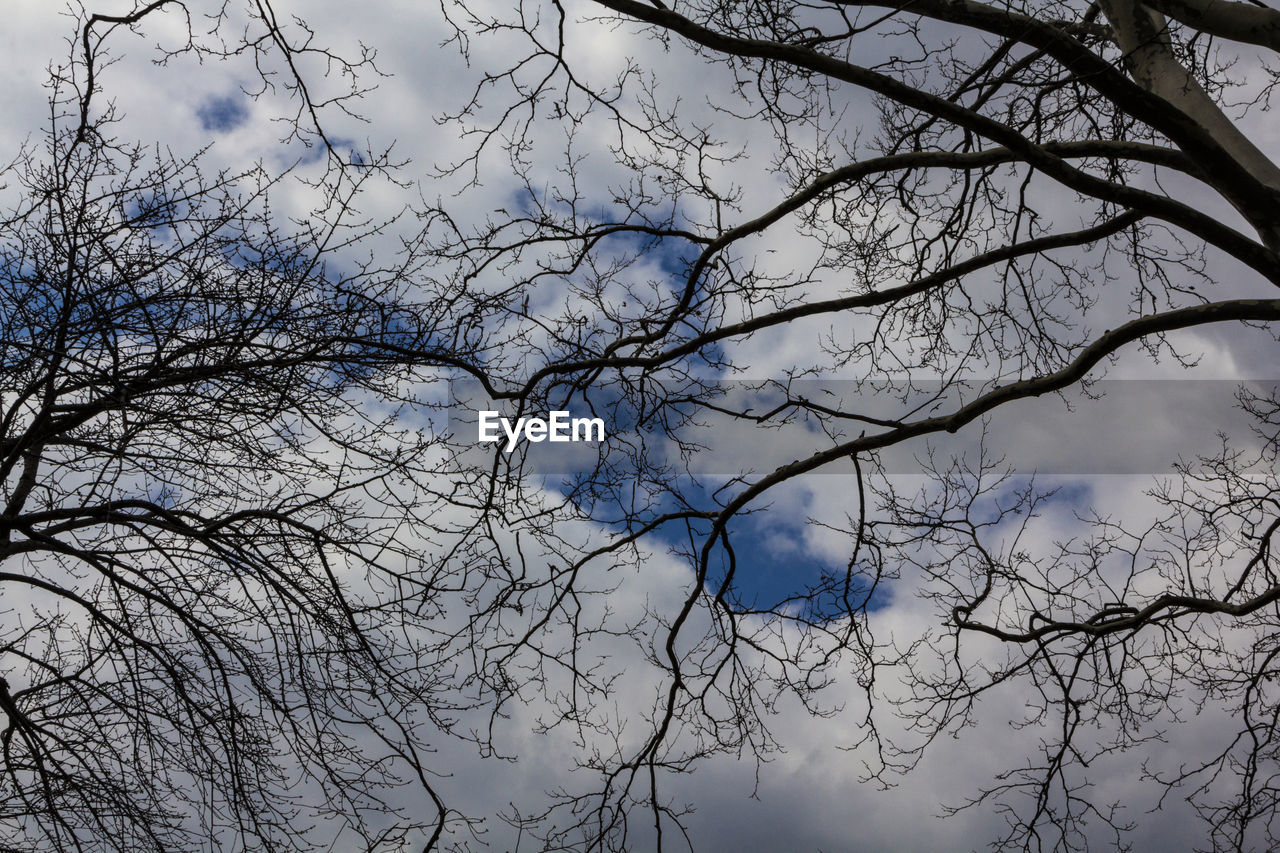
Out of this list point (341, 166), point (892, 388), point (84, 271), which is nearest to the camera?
point (84, 271)

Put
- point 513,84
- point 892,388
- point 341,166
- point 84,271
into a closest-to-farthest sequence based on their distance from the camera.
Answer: point 84,271
point 341,166
point 513,84
point 892,388

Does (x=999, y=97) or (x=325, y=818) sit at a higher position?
(x=999, y=97)

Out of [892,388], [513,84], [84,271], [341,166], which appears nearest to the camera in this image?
[84,271]

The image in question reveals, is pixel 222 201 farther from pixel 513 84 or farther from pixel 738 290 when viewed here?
pixel 738 290

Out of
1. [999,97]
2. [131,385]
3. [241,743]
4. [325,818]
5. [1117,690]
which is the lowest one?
[325,818]

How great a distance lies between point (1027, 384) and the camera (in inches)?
228

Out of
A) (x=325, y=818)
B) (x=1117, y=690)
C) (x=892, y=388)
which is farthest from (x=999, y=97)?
(x=325, y=818)

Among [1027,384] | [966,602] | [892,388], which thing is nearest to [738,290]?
[892,388]

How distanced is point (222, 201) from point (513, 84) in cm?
204

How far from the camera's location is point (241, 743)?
581 cm

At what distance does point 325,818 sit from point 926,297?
5.52m

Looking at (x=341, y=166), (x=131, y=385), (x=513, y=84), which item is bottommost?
(x=131, y=385)

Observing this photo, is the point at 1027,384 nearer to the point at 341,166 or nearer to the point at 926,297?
the point at 926,297

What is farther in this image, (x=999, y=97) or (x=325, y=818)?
(x=999, y=97)
